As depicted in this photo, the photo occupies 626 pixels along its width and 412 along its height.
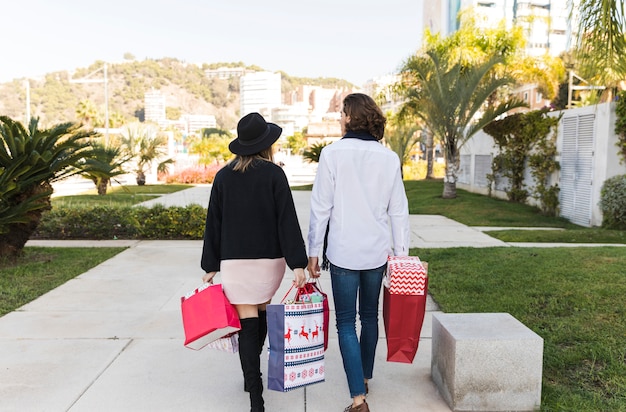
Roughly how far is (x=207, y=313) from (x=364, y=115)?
1389mm

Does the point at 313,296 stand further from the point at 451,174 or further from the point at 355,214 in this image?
the point at 451,174

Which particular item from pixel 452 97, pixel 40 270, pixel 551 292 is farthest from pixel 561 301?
pixel 452 97

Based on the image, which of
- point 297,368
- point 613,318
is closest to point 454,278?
point 613,318

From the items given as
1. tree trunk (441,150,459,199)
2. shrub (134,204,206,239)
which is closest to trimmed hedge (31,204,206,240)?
shrub (134,204,206,239)

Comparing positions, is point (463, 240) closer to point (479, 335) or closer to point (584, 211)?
point (584, 211)

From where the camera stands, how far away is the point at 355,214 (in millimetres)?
3145

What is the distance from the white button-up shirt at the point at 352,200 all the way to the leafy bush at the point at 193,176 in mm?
26716

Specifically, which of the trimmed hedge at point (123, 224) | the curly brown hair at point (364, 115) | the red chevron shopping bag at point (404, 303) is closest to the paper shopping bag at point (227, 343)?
the red chevron shopping bag at point (404, 303)

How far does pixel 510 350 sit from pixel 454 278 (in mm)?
3225

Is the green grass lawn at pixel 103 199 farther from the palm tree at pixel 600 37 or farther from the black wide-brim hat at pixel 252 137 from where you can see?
the palm tree at pixel 600 37

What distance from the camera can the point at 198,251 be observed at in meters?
8.56

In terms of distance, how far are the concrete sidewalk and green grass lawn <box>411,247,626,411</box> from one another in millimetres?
688

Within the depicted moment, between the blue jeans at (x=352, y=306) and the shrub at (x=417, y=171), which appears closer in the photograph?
the blue jeans at (x=352, y=306)

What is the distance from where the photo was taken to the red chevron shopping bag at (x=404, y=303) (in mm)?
3158
